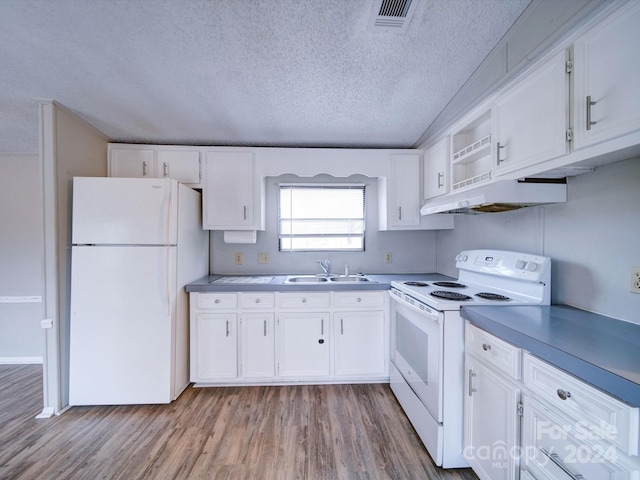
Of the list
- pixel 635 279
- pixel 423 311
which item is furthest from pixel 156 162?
pixel 635 279

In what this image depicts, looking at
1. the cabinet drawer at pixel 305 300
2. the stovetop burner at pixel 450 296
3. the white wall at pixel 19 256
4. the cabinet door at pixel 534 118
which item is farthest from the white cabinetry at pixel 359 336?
the white wall at pixel 19 256

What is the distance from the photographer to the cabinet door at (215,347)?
2.30 metres

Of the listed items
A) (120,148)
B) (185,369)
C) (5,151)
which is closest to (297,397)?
(185,369)

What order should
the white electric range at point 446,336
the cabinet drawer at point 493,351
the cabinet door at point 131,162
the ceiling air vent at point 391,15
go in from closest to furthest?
the cabinet drawer at point 493,351, the ceiling air vent at point 391,15, the white electric range at point 446,336, the cabinet door at point 131,162

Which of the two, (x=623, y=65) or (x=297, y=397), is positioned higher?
(x=623, y=65)

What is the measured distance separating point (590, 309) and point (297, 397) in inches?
82.0

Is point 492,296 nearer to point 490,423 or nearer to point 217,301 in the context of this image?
point 490,423

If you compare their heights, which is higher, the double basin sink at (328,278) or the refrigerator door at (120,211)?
the refrigerator door at (120,211)

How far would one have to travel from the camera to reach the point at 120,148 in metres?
2.51

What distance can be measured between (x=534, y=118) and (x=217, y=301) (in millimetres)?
2558

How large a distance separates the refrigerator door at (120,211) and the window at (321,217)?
1.23m

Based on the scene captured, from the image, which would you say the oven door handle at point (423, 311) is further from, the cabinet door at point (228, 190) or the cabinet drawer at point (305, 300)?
the cabinet door at point (228, 190)

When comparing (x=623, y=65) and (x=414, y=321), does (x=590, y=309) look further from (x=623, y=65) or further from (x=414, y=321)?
(x=623, y=65)

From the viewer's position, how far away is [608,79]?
37.8 inches
